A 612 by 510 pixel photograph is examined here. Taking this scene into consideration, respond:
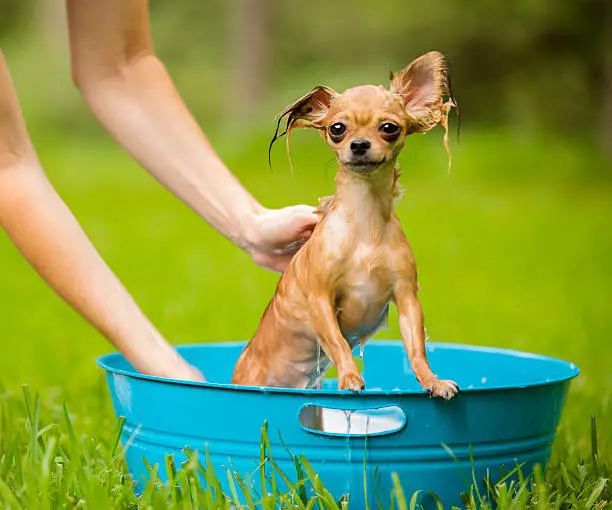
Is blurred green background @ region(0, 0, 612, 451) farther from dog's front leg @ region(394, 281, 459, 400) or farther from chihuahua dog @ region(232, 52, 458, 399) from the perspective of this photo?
dog's front leg @ region(394, 281, 459, 400)

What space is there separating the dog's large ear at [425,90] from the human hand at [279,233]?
0.40 meters

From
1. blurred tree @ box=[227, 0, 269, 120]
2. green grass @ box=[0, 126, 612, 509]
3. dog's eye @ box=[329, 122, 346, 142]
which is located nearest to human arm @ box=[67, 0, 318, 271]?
green grass @ box=[0, 126, 612, 509]

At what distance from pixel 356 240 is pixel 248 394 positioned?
0.39 meters

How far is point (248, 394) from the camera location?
197 cm

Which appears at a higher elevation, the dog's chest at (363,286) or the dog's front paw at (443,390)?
the dog's chest at (363,286)

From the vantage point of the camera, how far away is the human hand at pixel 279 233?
2.49 meters

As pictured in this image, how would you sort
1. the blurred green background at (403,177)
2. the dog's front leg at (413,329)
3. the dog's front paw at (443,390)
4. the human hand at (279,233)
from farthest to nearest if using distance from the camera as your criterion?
the blurred green background at (403,177) < the human hand at (279,233) < the dog's front leg at (413,329) < the dog's front paw at (443,390)

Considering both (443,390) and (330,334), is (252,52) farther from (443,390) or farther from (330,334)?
(443,390)

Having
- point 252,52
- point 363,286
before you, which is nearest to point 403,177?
point 252,52

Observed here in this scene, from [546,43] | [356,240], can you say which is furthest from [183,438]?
[546,43]

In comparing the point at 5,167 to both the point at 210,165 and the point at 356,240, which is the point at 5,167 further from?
the point at 356,240

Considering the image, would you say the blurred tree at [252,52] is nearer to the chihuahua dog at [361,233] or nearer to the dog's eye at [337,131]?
the chihuahua dog at [361,233]

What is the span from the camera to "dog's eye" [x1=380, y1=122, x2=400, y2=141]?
2045 millimetres

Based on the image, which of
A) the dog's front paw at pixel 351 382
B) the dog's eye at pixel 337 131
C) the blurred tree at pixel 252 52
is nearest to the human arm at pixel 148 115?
the dog's eye at pixel 337 131
